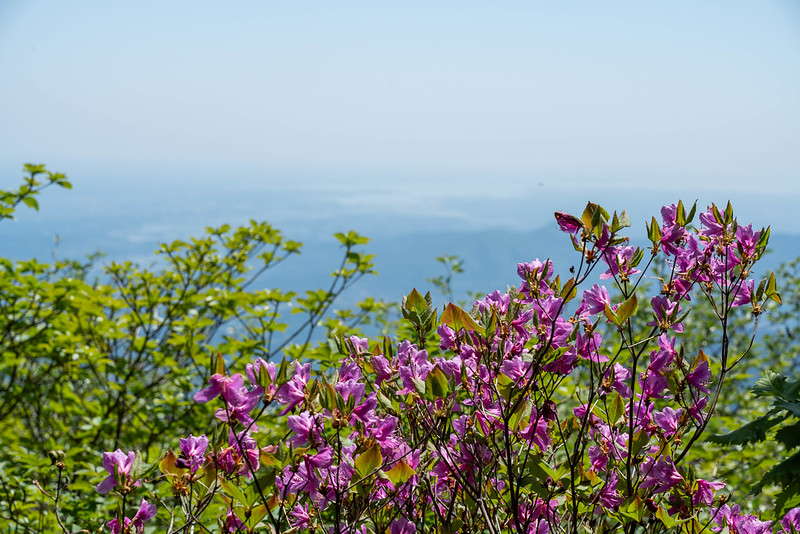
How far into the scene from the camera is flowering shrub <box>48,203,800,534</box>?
103cm

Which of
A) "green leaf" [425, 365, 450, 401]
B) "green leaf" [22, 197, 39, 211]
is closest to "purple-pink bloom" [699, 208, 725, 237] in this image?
"green leaf" [425, 365, 450, 401]

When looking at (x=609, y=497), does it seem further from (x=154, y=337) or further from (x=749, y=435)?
(x=154, y=337)

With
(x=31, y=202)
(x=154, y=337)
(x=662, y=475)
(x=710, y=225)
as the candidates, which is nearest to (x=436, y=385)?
(x=662, y=475)

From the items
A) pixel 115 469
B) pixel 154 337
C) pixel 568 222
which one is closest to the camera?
pixel 115 469

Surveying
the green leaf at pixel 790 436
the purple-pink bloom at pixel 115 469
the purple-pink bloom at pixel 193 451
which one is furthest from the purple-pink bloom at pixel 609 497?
the purple-pink bloom at pixel 115 469

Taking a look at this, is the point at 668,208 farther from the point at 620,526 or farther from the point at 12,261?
the point at 12,261

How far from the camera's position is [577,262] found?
128 centimetres

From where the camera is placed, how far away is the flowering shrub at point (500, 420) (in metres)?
1.03

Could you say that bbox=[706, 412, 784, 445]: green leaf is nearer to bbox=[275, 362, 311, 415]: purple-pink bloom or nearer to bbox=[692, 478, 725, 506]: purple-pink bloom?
bbox=[692, 478, 725, 506]: purple-pink bloom

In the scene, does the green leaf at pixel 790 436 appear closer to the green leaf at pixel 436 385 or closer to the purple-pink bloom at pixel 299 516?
the green leaf at pixel 436 385

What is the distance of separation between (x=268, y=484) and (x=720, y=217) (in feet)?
3.57

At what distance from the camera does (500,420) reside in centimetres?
119

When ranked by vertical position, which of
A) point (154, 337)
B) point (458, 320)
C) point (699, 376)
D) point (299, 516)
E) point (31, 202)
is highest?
point (31, 202)

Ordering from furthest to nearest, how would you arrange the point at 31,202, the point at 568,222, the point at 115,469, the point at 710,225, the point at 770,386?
1. the point at 31,202
2. the point at 770,386
3. the point at 710,225
4. the point at 568,222
5. the point at 115,469
